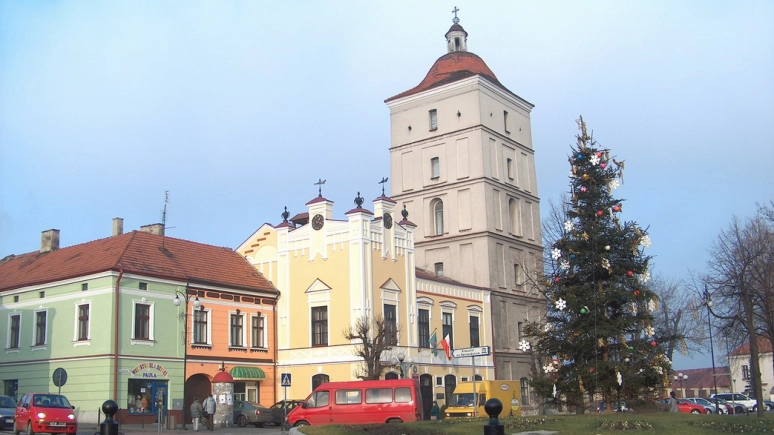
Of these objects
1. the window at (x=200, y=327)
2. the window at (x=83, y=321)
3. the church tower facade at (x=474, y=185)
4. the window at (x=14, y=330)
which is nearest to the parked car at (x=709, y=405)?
the church tower facade at (x=474, y=185)

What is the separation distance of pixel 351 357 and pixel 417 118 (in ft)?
83.9

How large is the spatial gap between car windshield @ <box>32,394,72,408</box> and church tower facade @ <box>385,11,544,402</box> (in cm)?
3134

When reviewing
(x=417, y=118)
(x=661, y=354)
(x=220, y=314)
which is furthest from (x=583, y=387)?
(x=417, y=118)

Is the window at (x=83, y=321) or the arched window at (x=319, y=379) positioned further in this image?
the arched window at (x=319, y=379)

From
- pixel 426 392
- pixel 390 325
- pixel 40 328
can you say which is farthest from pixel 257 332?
pixel 40 328

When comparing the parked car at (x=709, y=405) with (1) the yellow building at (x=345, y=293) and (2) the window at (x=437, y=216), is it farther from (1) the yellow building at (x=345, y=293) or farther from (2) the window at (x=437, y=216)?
(2) the window at (x=437, y=216)

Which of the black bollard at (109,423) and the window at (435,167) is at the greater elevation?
the window at (435,167)

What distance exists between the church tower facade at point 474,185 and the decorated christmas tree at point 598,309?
26.6m

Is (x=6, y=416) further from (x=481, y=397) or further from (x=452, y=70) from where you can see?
(x=452, y=70)

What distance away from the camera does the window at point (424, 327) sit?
47.0m

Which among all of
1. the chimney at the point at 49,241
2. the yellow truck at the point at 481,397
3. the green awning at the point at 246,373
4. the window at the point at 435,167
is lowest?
the yellow truck at the point at 481,397

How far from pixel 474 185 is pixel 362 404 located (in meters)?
29.4

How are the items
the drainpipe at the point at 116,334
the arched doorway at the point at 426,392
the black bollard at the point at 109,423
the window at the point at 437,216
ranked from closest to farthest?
the black bollard at the point at 109,423, the drainpipe at the point at 116,334, the arched doorway at the point at 426,392, the window at the point at 437,216

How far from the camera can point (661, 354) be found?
2664cm
